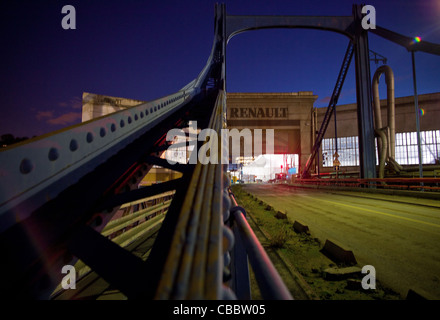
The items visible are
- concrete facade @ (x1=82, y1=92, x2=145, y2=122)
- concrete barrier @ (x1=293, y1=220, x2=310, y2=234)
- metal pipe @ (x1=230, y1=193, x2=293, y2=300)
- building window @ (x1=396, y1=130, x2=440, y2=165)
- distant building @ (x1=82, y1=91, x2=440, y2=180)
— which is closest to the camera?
metal pipe @ (x1=230, y1=193, x2=293, y2=300)

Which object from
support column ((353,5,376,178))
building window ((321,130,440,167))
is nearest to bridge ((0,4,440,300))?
support column ((353,5,376,178))

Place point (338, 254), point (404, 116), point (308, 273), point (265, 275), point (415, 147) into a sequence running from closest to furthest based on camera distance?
point (265, 275) → point (308, 273) → point (338, 254) → point (415, 147) → point (404, 116)

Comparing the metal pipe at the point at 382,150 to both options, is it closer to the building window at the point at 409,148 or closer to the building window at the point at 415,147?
the building window at the point at 409,148

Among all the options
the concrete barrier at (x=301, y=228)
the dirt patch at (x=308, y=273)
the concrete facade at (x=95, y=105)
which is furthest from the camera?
the concrete facade at (x=95, y=105)

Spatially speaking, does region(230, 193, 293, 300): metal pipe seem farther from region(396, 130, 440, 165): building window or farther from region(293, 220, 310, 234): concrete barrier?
region(396, 130, 440, 165): building window

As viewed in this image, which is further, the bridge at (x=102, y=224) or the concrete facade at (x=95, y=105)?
the concrete facade at (x=95, y=105)

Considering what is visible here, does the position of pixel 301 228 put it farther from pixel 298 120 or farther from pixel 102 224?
pixel 298 120

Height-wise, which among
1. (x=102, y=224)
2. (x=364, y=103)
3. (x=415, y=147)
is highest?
(x=364, y=103)

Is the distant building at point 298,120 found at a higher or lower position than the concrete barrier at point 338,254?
higher

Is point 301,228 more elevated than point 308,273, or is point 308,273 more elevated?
point 301,228

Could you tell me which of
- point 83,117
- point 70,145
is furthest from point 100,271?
point 83,117

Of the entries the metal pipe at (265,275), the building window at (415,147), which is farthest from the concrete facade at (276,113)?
the metal pipe at (265,275)

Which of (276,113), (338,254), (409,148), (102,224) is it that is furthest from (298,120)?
(102,224)
